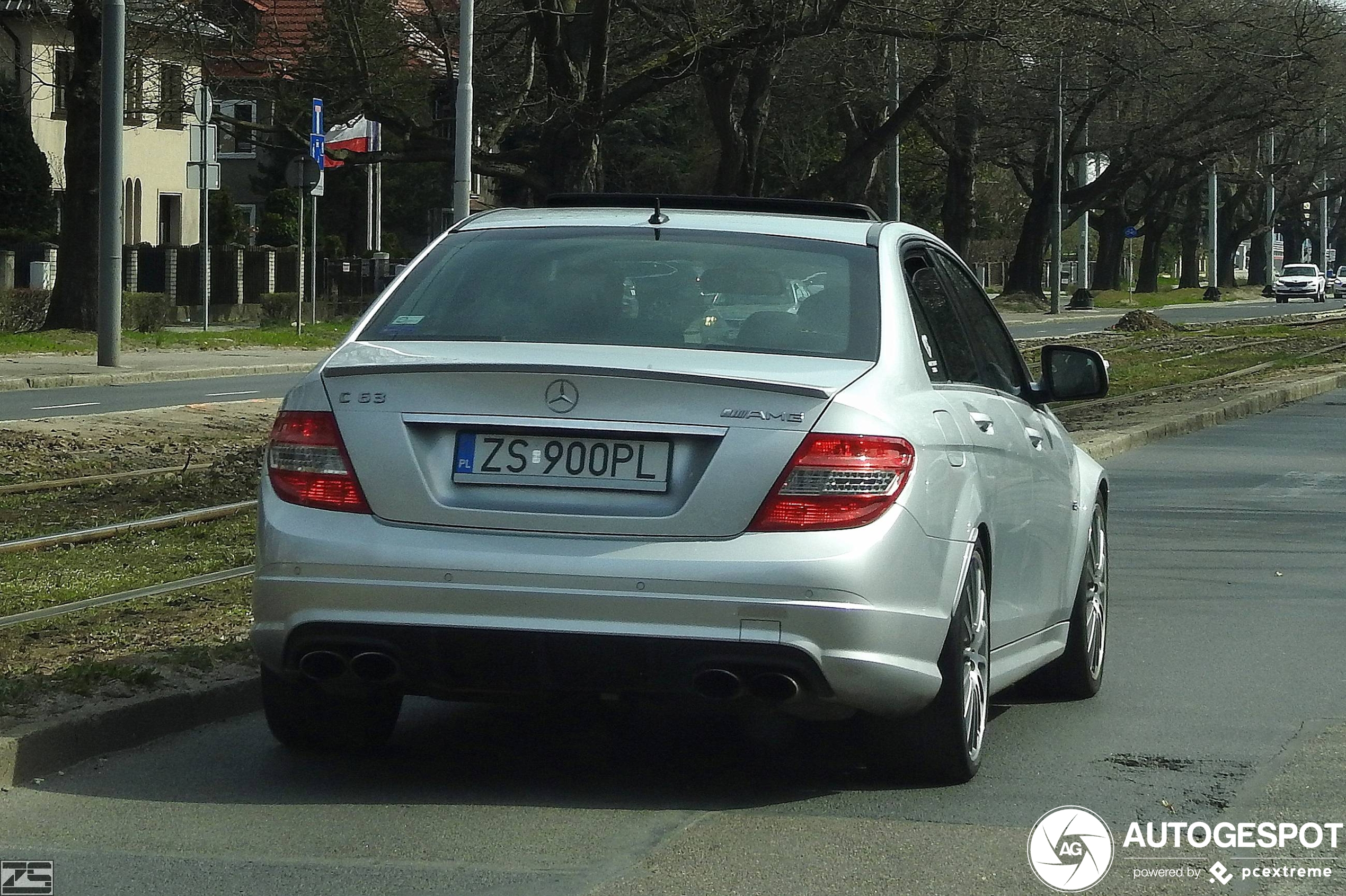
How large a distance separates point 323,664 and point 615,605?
2.66ft

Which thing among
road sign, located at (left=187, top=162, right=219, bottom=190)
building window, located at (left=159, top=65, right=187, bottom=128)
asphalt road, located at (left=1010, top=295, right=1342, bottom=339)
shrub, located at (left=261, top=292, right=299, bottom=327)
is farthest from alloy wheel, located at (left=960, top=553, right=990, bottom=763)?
shrub, located at (left=261, top=292, right=299, bottom=327)

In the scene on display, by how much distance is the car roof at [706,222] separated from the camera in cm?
612

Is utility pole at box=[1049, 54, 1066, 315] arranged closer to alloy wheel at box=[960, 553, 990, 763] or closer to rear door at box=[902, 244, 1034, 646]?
rear door at box=[902, 244, 1034, 646]

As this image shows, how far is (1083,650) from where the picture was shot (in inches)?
283

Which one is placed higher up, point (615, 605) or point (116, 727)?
point (615, 605)

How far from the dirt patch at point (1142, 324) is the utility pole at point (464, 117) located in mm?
20599

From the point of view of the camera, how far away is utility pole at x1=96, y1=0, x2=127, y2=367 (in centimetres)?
2603

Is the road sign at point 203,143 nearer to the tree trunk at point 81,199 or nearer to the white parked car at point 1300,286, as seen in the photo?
the tree trunk at point 81,199

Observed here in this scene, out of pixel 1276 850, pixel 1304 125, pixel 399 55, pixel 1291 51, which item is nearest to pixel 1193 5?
pixel 1291 51

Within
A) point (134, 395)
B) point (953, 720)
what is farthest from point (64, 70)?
point (953, 720)

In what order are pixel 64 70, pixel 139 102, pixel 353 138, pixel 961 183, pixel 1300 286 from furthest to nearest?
pixel 1300 286, pixel 961 183, pixel 353 138, pixel 64 70, pixel 139 102

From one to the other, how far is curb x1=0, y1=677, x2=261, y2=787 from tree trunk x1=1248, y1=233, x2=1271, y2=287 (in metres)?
115

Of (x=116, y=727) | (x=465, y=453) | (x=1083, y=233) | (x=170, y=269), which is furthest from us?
(x=1083, y=233)

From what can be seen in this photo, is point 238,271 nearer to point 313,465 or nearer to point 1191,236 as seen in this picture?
point 313,465
